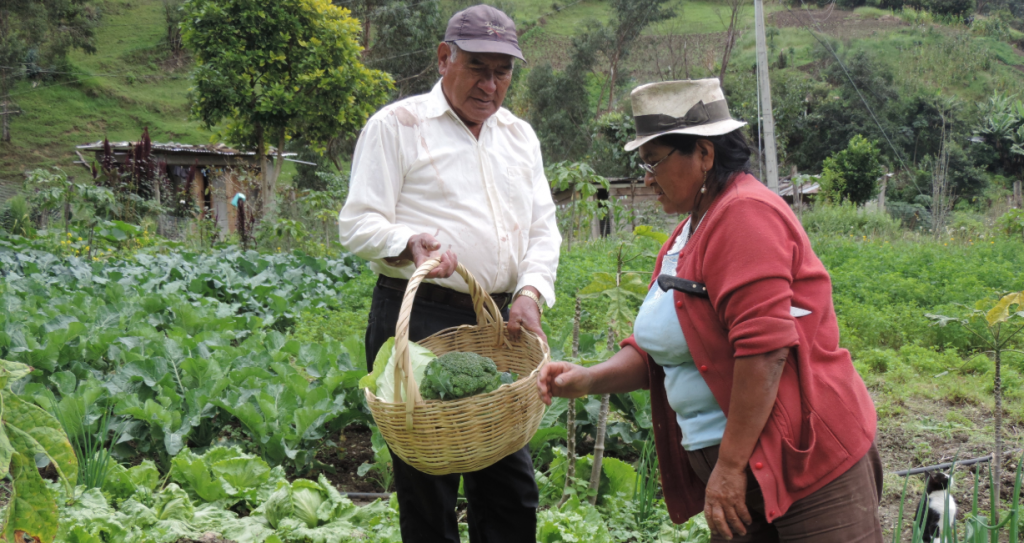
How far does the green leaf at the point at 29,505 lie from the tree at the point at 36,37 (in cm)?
3600

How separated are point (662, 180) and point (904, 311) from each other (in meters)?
5.77

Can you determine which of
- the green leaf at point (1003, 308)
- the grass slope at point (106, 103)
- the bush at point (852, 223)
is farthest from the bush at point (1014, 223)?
the grass slope at point (106, 103)

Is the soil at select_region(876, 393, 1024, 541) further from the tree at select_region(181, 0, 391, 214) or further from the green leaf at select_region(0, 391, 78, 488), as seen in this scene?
the tree at select_region(181, 0, 391, 214)

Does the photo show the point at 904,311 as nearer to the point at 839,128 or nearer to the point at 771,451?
the point at 771,451

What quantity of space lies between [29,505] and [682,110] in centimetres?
146

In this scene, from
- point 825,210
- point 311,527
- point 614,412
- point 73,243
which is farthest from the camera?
point 825,210

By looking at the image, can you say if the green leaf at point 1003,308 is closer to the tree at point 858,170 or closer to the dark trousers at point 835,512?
the dark trousers at point 835,512

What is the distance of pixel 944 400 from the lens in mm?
5008

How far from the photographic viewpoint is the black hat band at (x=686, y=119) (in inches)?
65.9

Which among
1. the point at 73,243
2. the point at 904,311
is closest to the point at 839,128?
the point at 904,311

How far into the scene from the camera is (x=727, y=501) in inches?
63.1

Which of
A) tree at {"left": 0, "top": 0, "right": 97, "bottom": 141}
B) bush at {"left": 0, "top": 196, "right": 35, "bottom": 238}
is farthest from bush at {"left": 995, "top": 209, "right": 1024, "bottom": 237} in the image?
tree at {"left": 0, "top": 0, "right": 97, "bottom": 141}

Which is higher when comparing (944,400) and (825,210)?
(944,400)

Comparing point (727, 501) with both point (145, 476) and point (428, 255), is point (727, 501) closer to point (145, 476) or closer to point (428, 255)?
point (428, 255)
